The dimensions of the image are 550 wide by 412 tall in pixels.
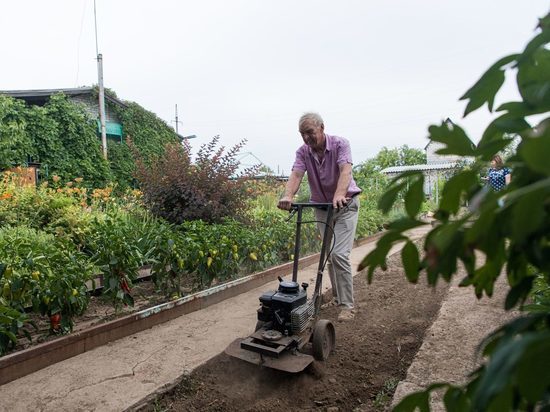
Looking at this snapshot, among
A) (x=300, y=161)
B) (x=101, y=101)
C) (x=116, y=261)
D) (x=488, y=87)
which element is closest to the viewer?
(x=488, y=87)

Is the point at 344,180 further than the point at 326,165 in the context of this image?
No

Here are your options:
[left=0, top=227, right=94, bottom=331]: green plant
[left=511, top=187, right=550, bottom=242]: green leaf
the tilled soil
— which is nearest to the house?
[left=0, top=227, right=94, bottom=331]: green plant

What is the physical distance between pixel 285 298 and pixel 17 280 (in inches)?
71.8

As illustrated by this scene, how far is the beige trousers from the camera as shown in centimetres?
379

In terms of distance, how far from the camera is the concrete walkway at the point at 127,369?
245 centimetres

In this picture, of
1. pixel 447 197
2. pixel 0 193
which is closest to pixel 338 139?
pixel 447 197

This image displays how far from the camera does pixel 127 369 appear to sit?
2.88 meters

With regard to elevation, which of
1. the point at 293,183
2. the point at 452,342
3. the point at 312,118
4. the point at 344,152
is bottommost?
the point at 452,342

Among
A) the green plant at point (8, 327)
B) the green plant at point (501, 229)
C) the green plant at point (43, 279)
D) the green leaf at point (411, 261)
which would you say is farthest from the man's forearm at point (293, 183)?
the green leaf at point (411, 261)

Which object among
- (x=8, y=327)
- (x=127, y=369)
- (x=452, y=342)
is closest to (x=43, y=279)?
(x=8, y=327)

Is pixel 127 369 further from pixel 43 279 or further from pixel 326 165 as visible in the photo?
pixel 326 165

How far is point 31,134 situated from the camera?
1402 cm

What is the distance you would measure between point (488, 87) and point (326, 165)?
3.18m

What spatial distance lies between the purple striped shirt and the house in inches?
584
